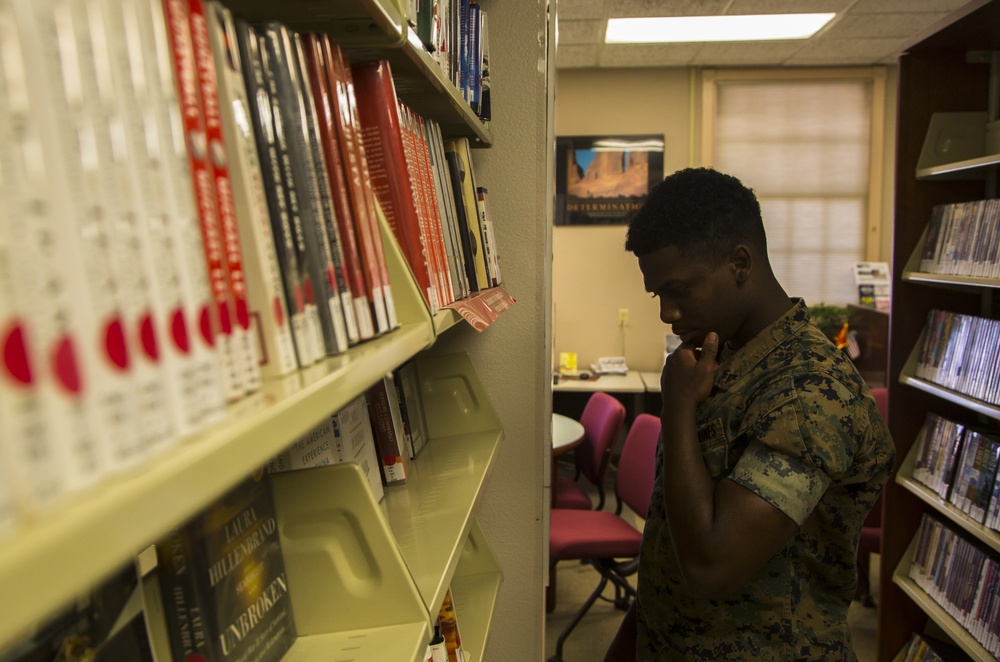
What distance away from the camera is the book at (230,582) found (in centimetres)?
61

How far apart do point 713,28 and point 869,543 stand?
317cm

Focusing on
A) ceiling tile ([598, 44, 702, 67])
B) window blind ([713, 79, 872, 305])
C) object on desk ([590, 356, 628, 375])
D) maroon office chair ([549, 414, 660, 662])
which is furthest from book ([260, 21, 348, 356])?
window blind ([713, 79, 872, 305])

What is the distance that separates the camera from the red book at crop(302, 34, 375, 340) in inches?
25.9

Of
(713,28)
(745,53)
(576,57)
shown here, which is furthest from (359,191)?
(745,53)

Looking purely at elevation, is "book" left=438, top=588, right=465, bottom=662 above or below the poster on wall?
below

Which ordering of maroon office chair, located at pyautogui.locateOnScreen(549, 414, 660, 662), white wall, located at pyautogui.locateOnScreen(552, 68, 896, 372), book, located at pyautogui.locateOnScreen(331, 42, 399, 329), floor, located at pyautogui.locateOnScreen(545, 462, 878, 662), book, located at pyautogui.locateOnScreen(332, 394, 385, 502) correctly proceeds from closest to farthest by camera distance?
1. book, located at pyautogui.locateOnScreen(331, 42, 399, 329)
2. book, located at pyautogui.locateOnScreen(332, 394, 385, 502)
3. maroon office chair, located at pyautogui.locateOnScreen(549, 414, 660, 662)
4. floor, located at pyautogui.locateOnScreen(545, 462, 878, 662)
5. white wall, located at pyautogui.locateOnScreen(552, 68, 896, 372)

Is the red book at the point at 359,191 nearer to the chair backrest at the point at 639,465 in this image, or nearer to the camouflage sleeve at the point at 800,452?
the camouflage sleeve at the point at 800,452

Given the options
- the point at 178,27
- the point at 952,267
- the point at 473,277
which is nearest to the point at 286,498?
the point at 178,27

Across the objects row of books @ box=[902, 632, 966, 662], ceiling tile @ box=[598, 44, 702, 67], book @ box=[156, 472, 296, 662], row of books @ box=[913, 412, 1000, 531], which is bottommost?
row of books @ box=[902, 632, 966, 662]

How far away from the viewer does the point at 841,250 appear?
540 cm

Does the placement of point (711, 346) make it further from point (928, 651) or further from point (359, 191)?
point (928, 651)

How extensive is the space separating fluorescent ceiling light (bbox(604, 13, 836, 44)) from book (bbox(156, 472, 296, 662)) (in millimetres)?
4116

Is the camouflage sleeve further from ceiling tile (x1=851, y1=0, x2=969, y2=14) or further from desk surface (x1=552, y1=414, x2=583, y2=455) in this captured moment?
ceiling tile (x1=851, y1=0, x2=969, y2=14)

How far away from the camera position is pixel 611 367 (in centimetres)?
521
